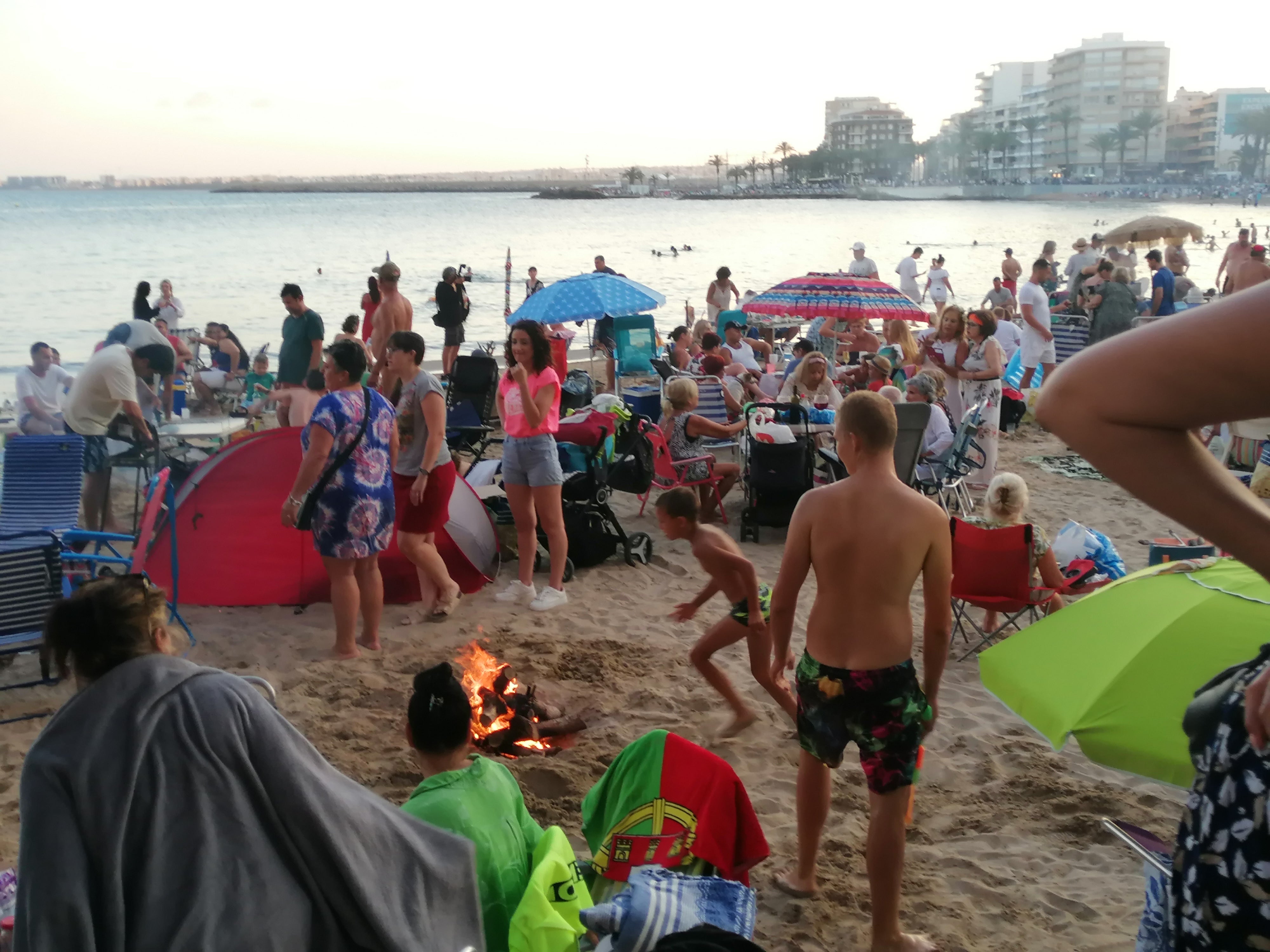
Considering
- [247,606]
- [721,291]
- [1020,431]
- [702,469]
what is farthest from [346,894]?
[721,291]

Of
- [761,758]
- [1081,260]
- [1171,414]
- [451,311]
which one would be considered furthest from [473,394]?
[1081,260]

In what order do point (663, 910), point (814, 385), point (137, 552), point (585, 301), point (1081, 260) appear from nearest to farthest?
point (663, 910) < point (137, 552) < point (814, 385) < point (585, 301) < point (1081, 260)

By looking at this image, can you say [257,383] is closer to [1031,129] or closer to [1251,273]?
[1251,273]

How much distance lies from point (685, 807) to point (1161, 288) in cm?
1269

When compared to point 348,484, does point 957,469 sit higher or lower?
lower

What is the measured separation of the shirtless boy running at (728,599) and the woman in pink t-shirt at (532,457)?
5.66 ft

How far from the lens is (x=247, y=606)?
669 cm

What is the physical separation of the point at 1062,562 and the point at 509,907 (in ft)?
15.5

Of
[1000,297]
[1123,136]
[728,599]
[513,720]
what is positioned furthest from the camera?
[1123,136]

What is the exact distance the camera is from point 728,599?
470 centimetres

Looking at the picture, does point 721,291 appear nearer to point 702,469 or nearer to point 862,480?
point 702,469

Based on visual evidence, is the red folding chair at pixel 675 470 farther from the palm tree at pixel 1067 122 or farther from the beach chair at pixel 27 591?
the palm tree at pixel 1067 122

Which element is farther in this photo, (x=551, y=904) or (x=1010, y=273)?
(x=1010, y=273)

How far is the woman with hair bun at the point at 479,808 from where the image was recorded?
2.60m
